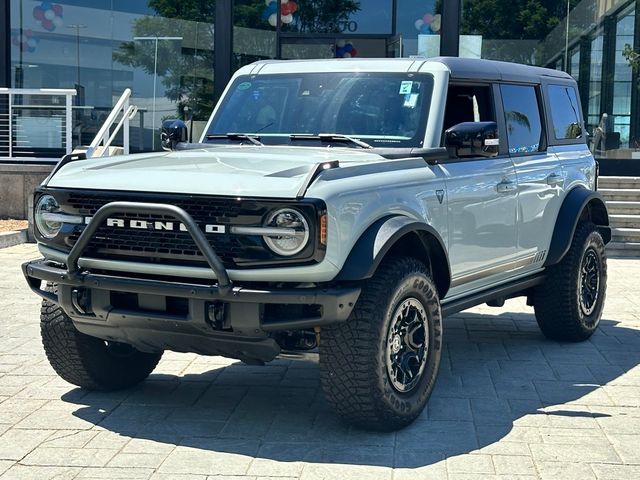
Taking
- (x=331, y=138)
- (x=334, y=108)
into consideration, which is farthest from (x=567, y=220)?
(x=331, y=138)

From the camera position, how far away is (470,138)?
19.0ft

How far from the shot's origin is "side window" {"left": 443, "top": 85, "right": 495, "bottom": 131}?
6.30 metres

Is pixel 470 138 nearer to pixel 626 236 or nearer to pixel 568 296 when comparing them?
pixel 568 296

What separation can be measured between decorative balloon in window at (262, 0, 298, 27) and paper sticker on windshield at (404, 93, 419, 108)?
1061 centimetres

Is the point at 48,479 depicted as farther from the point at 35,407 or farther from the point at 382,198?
the point at 382,198

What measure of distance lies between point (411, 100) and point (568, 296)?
2157 millimetres

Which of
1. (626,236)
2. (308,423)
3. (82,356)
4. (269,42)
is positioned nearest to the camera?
(308,423)

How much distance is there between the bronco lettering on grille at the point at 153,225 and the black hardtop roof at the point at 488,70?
2.20 meters

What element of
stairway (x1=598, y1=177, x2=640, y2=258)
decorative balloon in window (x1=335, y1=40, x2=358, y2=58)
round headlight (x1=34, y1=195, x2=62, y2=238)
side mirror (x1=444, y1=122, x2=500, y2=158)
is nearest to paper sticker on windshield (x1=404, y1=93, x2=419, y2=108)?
side mirror (x1=444, y1=122, x2=500, y2=158)

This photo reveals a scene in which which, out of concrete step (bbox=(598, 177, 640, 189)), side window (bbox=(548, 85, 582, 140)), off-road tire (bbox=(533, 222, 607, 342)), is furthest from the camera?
concrete step (bbox=(598, 177, 640, 189))

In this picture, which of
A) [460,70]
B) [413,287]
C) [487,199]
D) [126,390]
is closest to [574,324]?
[487,199]

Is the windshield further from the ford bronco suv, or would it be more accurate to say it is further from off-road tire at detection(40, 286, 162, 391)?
off-road tire at detection(40, 286, 162, 391)

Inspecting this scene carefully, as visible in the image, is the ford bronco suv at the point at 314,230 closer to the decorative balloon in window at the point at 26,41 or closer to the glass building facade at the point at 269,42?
the glass building facade at the point at 269,42

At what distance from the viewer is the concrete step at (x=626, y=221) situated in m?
13.4
